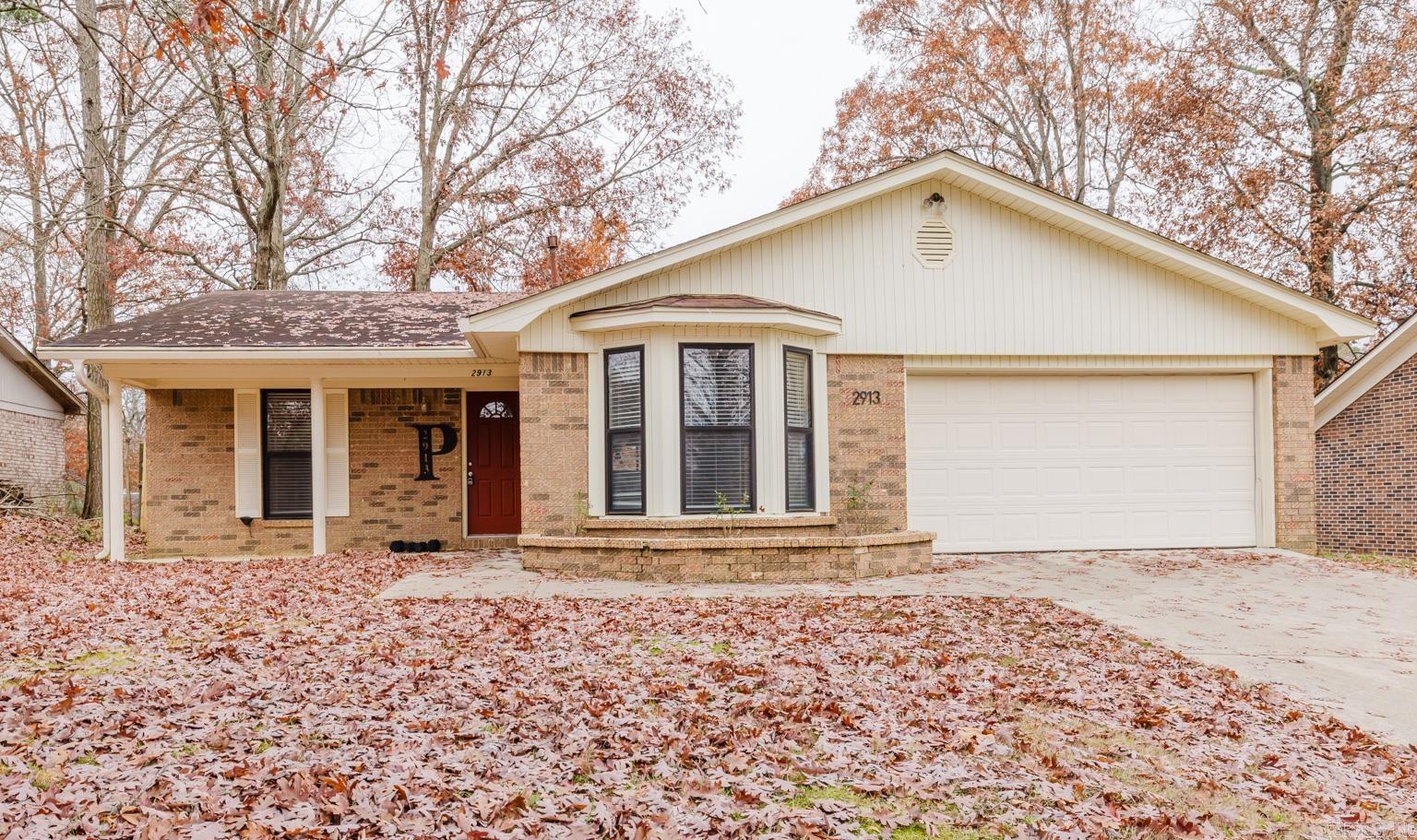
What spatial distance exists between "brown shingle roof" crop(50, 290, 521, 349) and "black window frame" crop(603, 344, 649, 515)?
7.51 feet

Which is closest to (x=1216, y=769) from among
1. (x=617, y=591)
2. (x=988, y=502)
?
(x=617, y=591)

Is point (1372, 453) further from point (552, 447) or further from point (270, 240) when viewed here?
point (270, 240)

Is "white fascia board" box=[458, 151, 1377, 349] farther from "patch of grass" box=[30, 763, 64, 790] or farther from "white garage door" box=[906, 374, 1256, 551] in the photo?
"patch of grass" box=[30, 763, 64, 790]

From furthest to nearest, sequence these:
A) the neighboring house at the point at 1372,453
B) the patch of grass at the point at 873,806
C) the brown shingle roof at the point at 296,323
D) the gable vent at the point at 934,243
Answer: the neighboring house at the point at 1372,453 → the brown shingle roof at the point at 296,323 → the gable vent at the point at 934,243 → the patch of grass at the point at 873,806

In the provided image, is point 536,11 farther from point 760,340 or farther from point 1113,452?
point 1113,452

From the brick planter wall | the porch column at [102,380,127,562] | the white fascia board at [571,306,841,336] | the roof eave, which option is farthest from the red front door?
the roof eave

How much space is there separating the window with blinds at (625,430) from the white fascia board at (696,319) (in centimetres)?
35

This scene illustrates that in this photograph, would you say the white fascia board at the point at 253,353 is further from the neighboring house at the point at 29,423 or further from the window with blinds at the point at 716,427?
the neighboring house at the point at 29,423

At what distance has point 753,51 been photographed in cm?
1485

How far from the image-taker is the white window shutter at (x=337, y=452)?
11984mm

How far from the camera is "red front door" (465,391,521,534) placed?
12.4 meters

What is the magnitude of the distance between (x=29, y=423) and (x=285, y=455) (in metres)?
10.9

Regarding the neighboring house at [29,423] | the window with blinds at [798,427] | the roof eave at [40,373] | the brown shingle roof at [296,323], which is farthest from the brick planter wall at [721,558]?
the roof eave at [40,373]

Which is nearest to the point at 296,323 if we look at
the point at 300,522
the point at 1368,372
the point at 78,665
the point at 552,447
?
the point at 300,522
